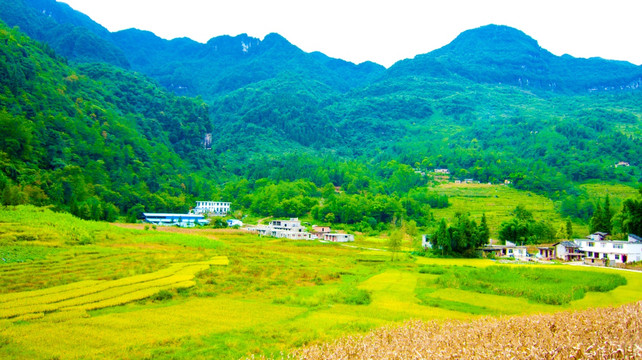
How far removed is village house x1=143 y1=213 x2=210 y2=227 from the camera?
87.8m

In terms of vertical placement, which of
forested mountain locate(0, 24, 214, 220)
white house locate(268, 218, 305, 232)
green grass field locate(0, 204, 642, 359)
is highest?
forested mountain locate(0, 24, 214, 220)

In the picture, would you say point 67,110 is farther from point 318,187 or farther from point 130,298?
point 130,298

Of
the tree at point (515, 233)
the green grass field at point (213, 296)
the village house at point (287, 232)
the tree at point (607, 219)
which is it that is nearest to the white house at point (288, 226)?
the village house at point (287, 232)

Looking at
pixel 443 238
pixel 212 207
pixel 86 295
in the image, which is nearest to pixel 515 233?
pixel 443 238

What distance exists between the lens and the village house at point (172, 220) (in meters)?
87.8

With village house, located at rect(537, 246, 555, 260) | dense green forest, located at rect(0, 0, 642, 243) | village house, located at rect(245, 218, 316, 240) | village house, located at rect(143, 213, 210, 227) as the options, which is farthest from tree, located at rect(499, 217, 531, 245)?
village house, located at rect(143, 213, 210, 227)

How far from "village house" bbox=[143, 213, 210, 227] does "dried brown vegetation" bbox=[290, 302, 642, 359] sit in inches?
3066

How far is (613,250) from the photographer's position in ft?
151

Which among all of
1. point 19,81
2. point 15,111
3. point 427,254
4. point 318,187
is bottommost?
point 427,254

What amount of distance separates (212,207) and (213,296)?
9191cm

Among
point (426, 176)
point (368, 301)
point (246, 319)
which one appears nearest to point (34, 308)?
point (246, 319)

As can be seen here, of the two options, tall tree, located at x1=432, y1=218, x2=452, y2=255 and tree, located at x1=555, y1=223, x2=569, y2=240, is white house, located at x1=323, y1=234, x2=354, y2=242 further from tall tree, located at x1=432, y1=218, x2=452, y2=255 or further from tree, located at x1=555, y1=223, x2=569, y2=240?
tree, located at x1=555, y1=223, x2=569, y2=240

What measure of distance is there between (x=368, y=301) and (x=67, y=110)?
3884 inches

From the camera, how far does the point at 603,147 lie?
474 ft
